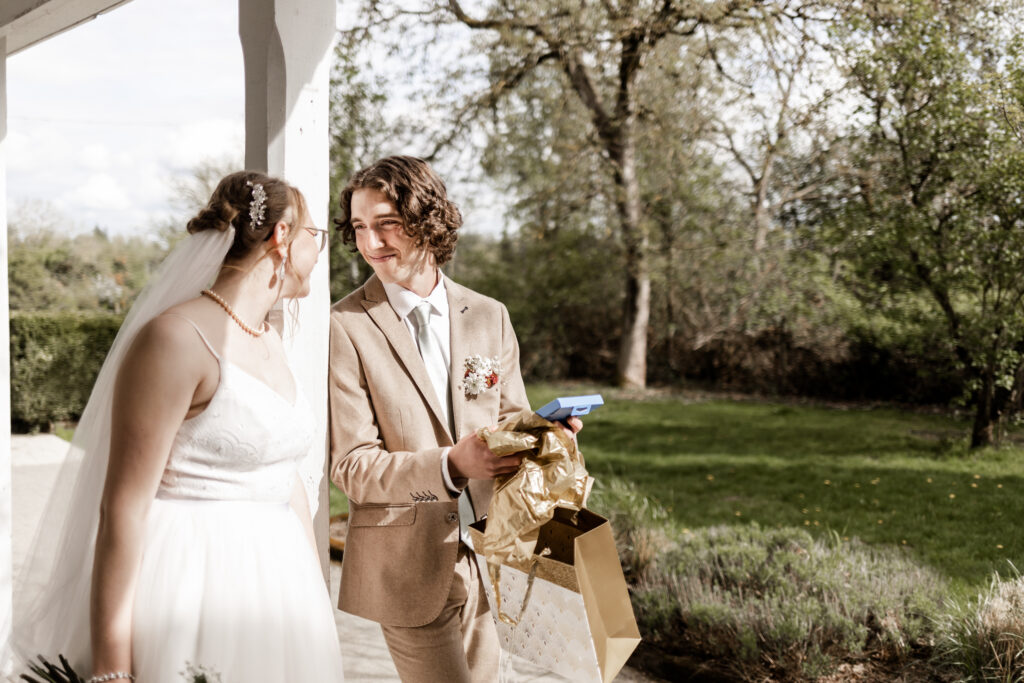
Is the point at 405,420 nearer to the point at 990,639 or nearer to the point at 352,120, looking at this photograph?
the point at 990,639

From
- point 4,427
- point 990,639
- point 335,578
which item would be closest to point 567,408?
point 4,427

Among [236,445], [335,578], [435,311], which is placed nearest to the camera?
[236,445]

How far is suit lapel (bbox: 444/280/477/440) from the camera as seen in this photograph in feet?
6.50

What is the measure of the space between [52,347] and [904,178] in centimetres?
1083

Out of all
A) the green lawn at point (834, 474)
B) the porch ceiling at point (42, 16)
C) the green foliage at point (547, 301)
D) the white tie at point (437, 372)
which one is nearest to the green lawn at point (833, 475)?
the green lawn at point (834, 474)

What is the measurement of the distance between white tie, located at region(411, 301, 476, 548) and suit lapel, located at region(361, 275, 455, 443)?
0.06m

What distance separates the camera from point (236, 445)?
1651 mm

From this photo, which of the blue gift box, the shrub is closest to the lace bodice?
the blue gift box

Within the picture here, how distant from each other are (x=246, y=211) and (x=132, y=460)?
57 cm

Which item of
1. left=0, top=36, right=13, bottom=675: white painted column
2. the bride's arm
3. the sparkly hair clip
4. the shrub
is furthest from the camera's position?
the shrub

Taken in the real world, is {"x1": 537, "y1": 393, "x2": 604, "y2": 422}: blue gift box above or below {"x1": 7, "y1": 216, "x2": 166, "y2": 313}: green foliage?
below

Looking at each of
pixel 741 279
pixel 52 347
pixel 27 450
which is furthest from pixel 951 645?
pixel 52 347

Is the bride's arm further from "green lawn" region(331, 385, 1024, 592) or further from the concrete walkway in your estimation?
"green lawn" region(331, 385, 1024, 592)

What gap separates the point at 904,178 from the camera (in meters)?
6.83
